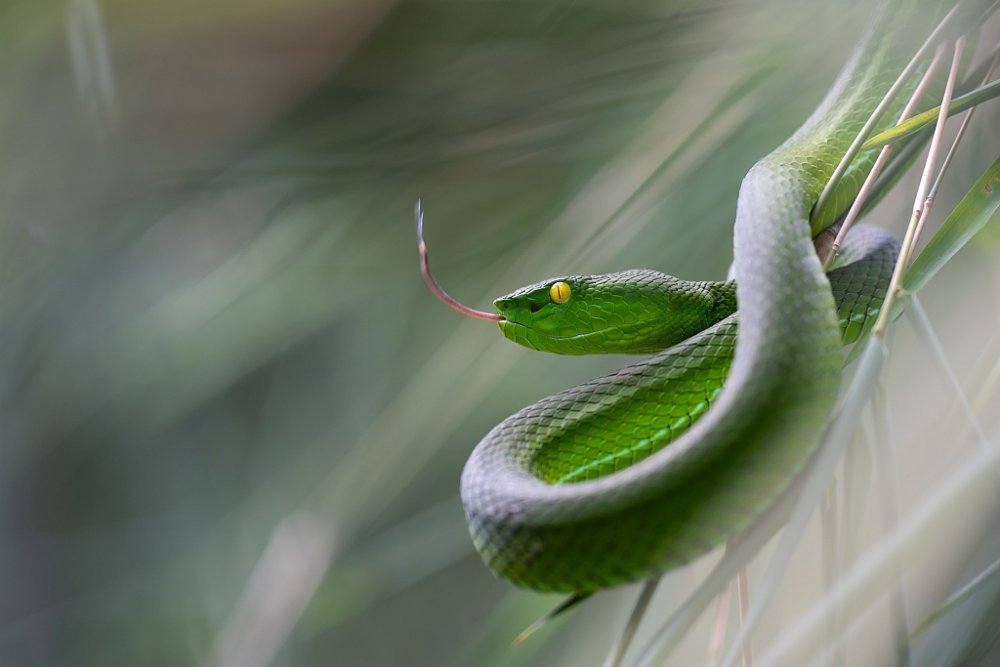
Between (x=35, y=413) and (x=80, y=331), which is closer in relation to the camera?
(x=35, y=413)

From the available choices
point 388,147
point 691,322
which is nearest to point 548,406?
point 691,322

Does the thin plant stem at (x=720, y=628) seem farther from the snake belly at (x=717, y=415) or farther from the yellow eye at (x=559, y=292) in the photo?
the yellow eye at (x=559, y=292)

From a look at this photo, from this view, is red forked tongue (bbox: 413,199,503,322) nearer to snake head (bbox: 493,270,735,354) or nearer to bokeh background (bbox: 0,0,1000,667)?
snake head (bbox: 493,270,735,354)

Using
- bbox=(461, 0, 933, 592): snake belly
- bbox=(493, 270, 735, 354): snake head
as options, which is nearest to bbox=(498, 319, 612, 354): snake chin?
bbox=(493, 270, 735, 354): snake head

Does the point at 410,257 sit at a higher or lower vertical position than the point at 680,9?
lower

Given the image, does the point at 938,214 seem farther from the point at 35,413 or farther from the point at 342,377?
the point at 35,413

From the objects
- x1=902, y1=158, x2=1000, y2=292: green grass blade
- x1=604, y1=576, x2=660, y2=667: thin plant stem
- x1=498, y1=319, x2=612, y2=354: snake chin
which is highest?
x1=902, y1=158, x2=1000, y2=292: green grass blade

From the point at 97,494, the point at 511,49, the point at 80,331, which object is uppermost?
the point at 511,49
